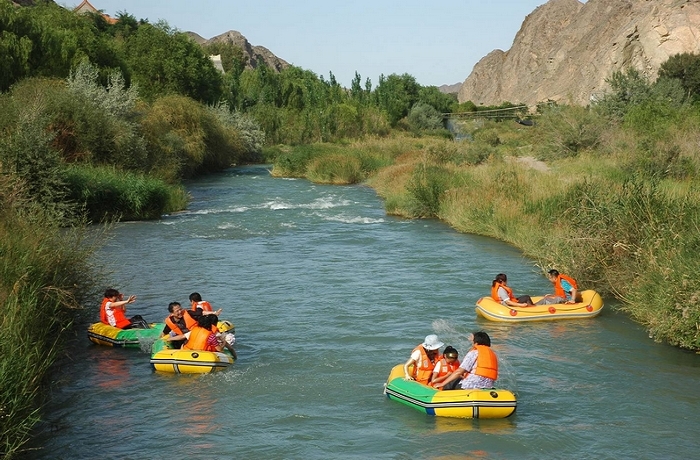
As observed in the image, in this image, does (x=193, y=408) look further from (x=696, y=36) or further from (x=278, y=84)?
(x=278, y=84)

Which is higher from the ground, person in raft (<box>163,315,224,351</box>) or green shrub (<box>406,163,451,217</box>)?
green shrub (<box>406,163,451,217</box>)

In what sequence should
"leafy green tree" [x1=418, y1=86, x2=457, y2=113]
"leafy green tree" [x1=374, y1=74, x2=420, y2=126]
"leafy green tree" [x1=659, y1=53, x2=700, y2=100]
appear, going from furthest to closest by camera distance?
"leafy green tree" [x1=418, y1=86, x2=457, y2=113] → "leafy green tree" [x1=374, y1=74, x2=420, y2=126] → "leafy green tree" [x1=659, y1=53, x2=700, y2=100]

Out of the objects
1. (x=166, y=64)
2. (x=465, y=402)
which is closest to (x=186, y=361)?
(x=465, y=402)

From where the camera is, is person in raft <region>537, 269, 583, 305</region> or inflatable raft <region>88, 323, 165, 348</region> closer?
inflatable raft <region>88, 323, 165, 348</region>

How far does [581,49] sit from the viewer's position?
9350cm

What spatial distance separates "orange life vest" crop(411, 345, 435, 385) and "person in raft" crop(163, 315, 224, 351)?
3.24 metres

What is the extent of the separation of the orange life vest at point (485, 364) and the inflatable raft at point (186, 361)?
13.1 ft

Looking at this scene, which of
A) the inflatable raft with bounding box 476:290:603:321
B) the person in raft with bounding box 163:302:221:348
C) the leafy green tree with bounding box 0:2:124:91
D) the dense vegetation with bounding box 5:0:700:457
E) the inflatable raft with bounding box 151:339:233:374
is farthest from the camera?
the leafy green tree with bounding box 0:2:124:91

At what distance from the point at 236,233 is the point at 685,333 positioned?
15672 millimetres

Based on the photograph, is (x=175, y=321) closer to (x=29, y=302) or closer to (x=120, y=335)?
(x=120, y=335)

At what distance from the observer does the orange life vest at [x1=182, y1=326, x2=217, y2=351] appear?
12.3m

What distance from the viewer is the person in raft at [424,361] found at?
10898 mm

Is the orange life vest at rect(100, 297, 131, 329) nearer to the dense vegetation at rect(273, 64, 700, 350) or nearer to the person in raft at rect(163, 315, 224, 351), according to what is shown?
the person in raft at rect(163, 315, 224, 351)

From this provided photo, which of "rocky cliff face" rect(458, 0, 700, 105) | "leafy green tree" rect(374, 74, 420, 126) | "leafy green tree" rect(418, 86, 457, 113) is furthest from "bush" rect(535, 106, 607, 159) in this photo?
"leafy green tree" rect(418, 86, 457, 113)
